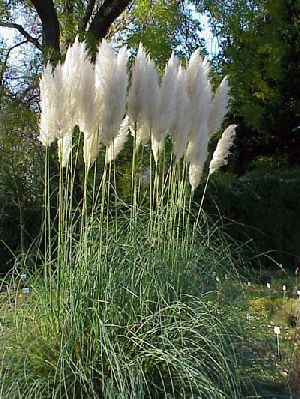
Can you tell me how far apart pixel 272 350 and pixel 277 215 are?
22.4 ft

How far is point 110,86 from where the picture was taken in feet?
10.5

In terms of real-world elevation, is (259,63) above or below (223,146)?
above

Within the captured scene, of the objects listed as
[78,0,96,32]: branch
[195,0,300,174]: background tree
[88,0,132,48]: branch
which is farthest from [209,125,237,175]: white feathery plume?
[78,0,96,32]: branch

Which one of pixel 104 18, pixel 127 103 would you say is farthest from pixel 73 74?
pixel 104 18

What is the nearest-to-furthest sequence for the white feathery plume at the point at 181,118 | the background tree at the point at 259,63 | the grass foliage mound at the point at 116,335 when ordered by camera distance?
the grass foliage mound at the point at 116,335 < the white feathery plume at the point at 181,118 < the background tree at the point at 259,63

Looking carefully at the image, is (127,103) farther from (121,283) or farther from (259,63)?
(259,63)

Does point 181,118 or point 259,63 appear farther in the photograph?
point 259,63

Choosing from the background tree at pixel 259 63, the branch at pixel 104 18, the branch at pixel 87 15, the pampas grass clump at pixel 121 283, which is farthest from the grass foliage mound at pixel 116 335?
the branch at pixel 87 15

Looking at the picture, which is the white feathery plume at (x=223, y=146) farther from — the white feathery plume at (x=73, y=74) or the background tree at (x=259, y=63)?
the background tree at (x=259, y=63)

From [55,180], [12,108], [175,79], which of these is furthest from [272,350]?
[12,108]

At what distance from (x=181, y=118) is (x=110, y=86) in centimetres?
54

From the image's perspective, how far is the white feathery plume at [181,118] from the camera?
3566mm

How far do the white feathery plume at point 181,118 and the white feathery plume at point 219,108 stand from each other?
0.84 feet

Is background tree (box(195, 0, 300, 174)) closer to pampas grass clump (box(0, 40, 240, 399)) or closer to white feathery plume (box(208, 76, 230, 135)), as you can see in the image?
white feathery plume (box(208, 76, 230, 135))
